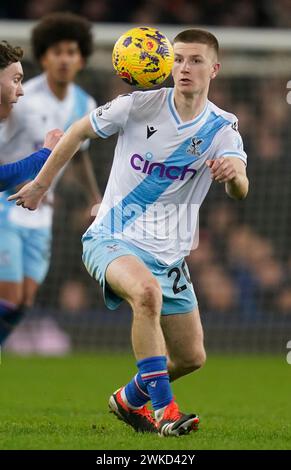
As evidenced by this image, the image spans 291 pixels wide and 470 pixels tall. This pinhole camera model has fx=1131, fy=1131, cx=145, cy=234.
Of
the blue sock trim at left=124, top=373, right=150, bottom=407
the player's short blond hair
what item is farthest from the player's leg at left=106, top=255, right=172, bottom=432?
the player's short blond hair

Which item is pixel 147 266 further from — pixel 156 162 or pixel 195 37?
pixel 195 37

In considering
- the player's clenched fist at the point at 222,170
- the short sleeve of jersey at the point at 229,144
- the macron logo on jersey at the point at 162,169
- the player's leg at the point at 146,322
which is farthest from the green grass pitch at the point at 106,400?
the short sleeve of jersey at the point at 229,144

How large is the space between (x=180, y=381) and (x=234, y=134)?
4.86m

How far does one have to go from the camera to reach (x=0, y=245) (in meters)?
9.60

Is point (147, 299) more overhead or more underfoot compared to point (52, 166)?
more underfoot

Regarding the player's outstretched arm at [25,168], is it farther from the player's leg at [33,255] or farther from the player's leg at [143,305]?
the player's leg at [33,255]

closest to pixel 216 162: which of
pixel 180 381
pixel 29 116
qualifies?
pixel 29 116

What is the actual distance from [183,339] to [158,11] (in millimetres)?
11058

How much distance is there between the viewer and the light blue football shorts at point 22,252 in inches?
374

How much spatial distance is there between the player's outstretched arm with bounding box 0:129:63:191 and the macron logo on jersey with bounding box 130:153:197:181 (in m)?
0.59

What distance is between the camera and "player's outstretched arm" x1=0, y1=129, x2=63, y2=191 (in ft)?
22.7

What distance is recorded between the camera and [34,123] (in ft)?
31.6

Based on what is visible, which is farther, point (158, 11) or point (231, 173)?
point (158, 11)

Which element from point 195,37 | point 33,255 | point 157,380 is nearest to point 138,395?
point 157,380
